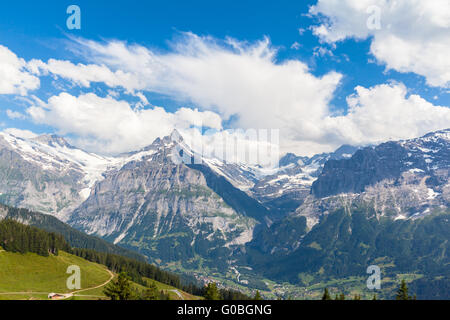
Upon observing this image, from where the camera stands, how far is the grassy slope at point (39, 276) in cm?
13038

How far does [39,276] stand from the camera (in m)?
148

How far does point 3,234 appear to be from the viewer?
166625mm

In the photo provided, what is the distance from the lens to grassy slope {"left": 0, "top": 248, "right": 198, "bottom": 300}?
130 m
